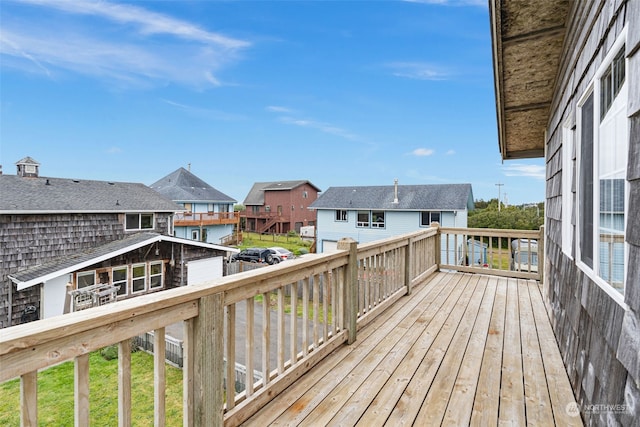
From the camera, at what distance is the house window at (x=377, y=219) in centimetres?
1836

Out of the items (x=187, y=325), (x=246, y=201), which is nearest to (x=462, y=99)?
(x=246, y=201)

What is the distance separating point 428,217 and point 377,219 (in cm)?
287

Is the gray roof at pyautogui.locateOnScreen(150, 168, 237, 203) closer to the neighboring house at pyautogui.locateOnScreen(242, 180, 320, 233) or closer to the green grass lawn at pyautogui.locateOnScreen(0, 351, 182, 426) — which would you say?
the neighboring house at pyautogui.locateOnScreen(242, 180, 320, 233)

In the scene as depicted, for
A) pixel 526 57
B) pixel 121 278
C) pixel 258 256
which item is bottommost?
pixel 258 256

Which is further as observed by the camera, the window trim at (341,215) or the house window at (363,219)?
the window trim at (341,215)

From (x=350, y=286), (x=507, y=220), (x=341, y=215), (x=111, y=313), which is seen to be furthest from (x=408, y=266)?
(x=507, y=220)

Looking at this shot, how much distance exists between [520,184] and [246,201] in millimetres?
25513

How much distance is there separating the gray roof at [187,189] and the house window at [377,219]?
1152 cm

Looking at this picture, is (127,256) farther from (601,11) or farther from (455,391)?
(601,11)

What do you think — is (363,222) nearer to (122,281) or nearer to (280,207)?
(122,281)

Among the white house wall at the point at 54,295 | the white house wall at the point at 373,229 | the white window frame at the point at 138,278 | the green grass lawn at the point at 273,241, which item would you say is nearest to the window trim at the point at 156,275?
the white window frame at the point at 138,278

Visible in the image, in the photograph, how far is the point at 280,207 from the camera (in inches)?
1187

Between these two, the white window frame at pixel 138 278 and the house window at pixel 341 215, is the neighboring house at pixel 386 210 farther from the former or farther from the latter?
the white window frame at pixel 138 278

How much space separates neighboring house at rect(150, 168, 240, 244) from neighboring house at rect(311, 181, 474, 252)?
7159mm
